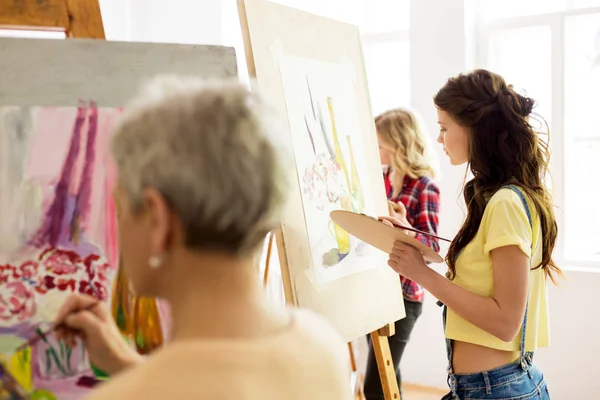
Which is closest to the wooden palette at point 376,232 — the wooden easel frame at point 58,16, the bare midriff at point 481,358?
the bare midriff at point 481,358

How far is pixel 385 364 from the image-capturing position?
6.06 feet

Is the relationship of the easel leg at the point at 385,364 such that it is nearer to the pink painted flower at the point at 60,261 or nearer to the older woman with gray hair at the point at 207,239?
the pink painted flower at the point at 60,261

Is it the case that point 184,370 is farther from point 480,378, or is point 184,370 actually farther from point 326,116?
point 326,116

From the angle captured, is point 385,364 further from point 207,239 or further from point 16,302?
point 207,239

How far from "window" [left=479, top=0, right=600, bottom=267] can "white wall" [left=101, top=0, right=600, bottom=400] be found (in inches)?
8.7

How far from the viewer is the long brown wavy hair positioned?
1415 millimetres

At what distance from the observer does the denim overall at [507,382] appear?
139cm

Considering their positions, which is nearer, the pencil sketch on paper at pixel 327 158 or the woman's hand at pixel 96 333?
the woman's hand at pixel 96 333

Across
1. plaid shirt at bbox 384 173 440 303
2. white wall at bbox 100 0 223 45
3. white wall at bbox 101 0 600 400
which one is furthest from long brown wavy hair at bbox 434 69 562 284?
white wall at bbox 100 0 223 45

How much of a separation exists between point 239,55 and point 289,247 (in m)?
2.39

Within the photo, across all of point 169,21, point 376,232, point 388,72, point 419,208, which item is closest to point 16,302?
point 376,232

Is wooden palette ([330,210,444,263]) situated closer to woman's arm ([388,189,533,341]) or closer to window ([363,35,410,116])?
woman's arm ([388,189,533,341])

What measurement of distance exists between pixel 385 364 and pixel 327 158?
652 millimetres

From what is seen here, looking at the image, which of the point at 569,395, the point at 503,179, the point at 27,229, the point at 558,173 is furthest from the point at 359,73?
the point at 569,395
